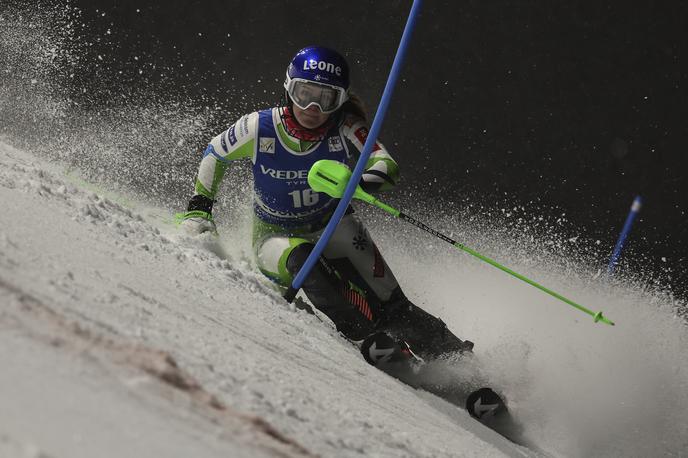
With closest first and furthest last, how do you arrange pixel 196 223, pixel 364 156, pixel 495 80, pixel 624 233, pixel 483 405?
pixel 483 405
pixel 364 156
pixel 196 223
pixel 624 233
pixel 495 80

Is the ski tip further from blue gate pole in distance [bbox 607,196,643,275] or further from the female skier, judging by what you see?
blue gate pole in distance [bbox 607,196,643,275]

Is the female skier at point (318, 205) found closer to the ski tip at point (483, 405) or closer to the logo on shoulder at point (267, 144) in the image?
the logo on shoulder at point (267, 144)

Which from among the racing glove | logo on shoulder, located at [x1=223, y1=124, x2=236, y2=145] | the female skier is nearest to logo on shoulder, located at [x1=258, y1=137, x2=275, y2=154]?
the female skier

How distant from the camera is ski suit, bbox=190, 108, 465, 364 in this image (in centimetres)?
353

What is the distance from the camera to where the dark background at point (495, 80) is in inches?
277

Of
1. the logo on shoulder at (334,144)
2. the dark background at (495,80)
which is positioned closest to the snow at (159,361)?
the logo on shoulder at (334,144)

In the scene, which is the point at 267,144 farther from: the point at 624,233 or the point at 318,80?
the point at 624,233

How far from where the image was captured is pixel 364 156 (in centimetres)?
336

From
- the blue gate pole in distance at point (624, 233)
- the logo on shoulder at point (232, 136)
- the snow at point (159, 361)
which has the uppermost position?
the blue gate pole in distance at point (624, 233)

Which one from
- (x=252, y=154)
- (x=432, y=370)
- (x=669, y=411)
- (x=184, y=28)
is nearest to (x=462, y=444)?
(x=432, y=370)

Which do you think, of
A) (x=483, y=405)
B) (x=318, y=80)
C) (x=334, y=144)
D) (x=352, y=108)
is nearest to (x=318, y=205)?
(x=334, y=144)

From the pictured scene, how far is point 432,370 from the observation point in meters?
3.47

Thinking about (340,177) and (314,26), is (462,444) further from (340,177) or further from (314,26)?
(314,26)

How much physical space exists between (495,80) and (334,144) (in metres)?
3.63
